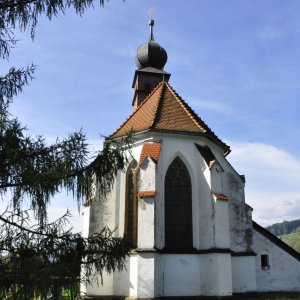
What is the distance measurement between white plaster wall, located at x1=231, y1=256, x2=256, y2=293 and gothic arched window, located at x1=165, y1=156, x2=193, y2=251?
264cm

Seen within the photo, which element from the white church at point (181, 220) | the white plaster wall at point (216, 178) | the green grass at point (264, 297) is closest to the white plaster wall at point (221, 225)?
the white church at point (181, 220)

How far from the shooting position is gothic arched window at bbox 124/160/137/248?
44.5 feet

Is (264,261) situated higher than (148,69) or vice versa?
(148,69)

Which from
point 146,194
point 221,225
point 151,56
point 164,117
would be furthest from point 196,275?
point 151,56

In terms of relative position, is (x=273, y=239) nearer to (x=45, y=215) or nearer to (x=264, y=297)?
(x=264, y=297)

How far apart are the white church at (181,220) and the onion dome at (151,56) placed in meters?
5.85

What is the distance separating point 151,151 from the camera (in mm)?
13484

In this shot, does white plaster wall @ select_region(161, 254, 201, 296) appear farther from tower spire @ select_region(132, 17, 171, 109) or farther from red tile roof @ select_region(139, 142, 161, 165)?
tower spire @ select_region(132, 17, 171, 109)

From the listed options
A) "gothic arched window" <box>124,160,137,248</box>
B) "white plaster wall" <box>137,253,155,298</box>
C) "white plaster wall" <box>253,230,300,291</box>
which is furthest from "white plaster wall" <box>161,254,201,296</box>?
"white plaster wall" <box>253,230,300,291</box>

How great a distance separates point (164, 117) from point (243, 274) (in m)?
6.75

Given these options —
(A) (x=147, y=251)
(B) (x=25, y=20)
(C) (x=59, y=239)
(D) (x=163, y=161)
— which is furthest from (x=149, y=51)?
(C) (x=59, y=239)

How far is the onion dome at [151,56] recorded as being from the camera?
22.0 metres

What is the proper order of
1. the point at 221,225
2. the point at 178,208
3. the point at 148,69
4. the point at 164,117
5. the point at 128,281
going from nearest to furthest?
1. the point at 128,281
2. the point at 221,225
3. the point at 178,208
4. the point at 164,117
5. the point at 148,69

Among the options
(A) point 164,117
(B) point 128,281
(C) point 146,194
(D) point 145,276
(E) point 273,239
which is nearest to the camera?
(D) point 145,276
